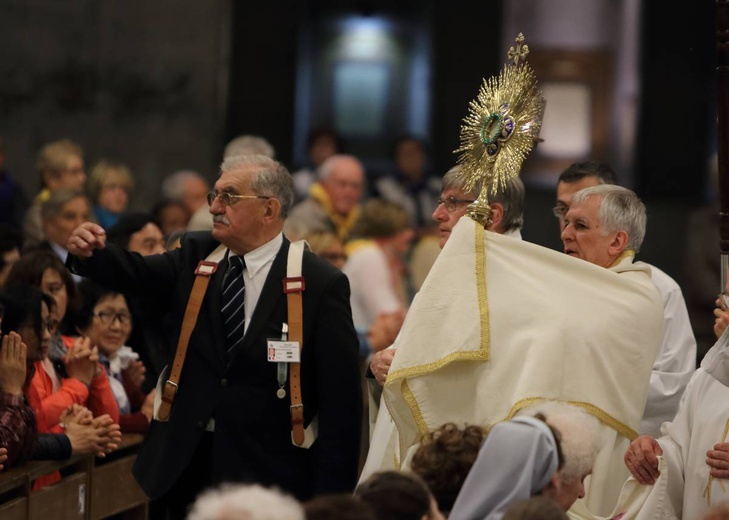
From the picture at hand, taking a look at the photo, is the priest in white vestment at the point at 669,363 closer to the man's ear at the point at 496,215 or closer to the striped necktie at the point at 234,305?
the man's ear at the point at 496,215

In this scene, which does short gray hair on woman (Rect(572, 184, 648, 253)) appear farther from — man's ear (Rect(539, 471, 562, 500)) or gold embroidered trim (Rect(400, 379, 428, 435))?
man's ear (Rect(539, 471, 562, 500))

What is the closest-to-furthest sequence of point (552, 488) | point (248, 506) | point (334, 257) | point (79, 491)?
1. point (248, 506)
2. point (552, 488)
3. point (79, 491)
4. point (334, 257)

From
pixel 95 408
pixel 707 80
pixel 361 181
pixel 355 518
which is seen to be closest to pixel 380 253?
pixel 361 181

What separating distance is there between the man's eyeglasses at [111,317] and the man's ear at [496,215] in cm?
225

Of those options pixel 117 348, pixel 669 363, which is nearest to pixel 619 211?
pixel 669 363

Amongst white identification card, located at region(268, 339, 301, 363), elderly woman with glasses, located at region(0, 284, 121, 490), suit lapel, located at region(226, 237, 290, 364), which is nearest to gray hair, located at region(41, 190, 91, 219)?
elderly woman with glasses, located at region(0, 284, 121, 490)

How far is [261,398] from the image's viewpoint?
6.29 m

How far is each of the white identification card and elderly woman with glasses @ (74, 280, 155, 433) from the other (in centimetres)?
172

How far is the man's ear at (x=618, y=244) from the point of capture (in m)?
6.41

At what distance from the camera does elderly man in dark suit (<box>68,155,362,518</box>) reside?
20.5ft

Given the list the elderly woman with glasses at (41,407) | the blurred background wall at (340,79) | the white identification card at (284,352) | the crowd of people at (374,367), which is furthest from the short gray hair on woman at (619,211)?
the blurred background wall at (340,79)

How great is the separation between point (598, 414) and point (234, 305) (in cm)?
161

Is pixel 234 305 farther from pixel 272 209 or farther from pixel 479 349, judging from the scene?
pixel 479 349

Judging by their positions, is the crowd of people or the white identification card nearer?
the crowd of people
